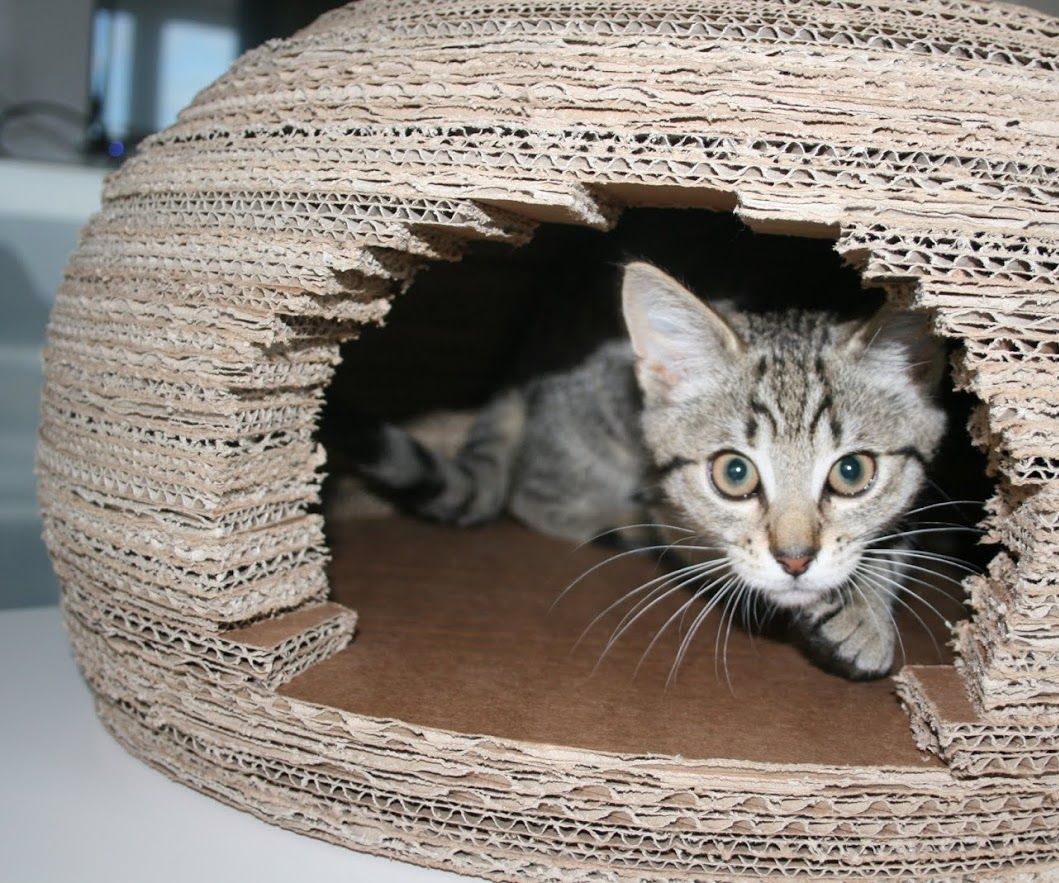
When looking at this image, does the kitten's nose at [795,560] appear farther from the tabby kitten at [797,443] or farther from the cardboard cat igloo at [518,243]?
the cardboard cat igloo at [518,243]

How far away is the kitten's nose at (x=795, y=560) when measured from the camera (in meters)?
0.94

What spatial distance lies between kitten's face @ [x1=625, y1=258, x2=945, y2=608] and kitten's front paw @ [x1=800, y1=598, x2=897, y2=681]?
0.11ft

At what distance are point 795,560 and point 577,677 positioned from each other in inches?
10.2

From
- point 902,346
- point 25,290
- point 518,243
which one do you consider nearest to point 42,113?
point 25,290

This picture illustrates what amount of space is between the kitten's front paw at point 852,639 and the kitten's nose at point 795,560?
86 millimetres

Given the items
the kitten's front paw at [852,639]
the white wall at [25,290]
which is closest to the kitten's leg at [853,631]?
the kitten's front paw at [852,639]

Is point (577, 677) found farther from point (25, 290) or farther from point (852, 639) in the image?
point (25, 290)

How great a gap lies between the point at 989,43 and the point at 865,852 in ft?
2.31

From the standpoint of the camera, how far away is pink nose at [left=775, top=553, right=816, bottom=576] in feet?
3.08

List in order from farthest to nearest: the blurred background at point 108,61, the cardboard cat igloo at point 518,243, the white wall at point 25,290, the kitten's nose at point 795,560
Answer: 1. the blurred background at point 108,61
2. the white wall at point 25,290
3. the kitten's nose at point 795,560
4. the cardboard cat igloo at point 518,243

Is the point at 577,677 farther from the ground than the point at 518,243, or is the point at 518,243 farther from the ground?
the point at 518,243

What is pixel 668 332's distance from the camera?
3.54 ft

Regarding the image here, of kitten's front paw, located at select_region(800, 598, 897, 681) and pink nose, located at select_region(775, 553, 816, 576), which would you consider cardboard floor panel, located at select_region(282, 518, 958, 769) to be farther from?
pink nose, located at select_region(775, 553, 816, 576)

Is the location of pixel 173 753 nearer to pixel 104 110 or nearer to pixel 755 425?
pixel 755 425
